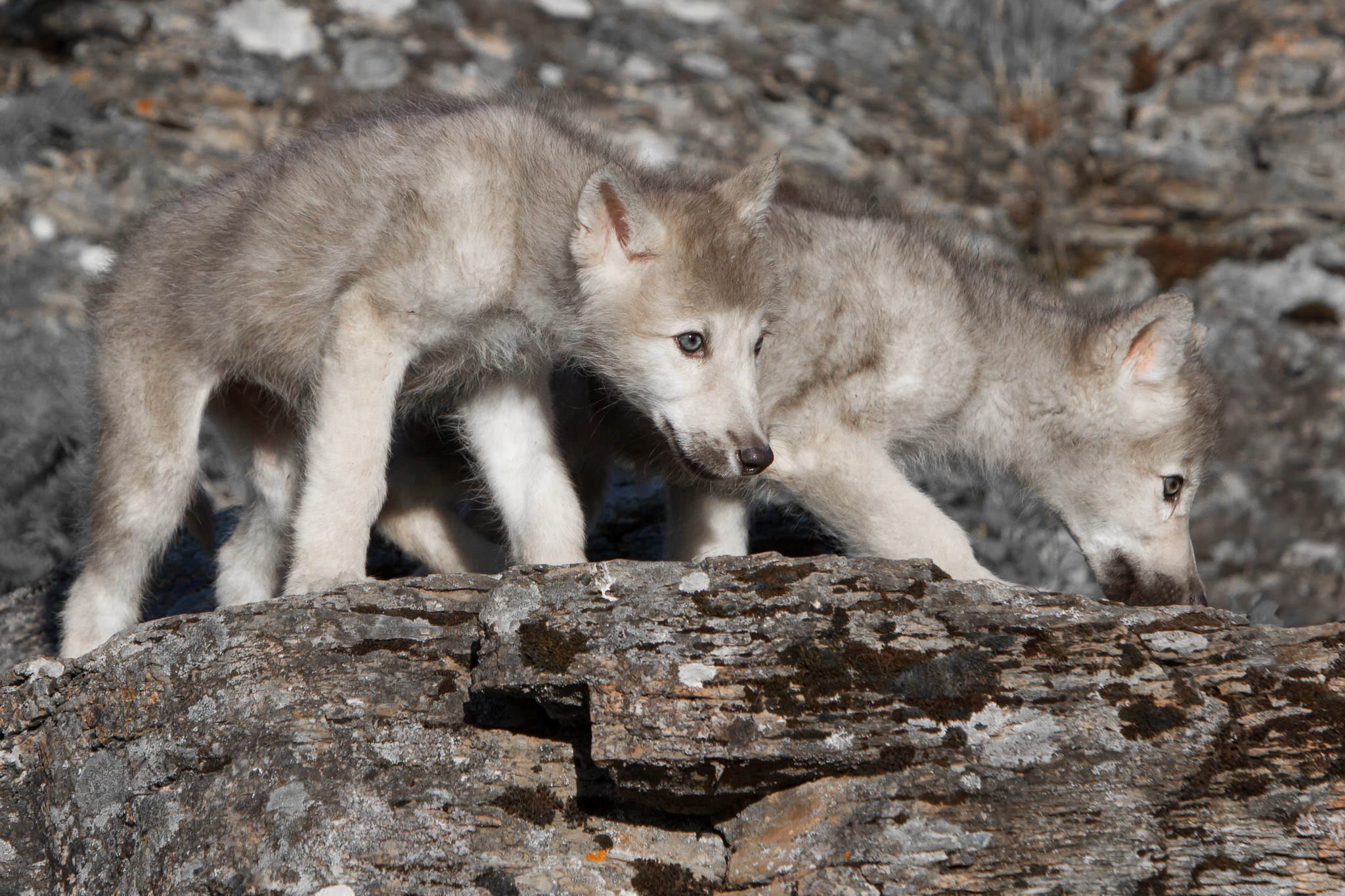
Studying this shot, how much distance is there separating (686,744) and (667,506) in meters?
2.49

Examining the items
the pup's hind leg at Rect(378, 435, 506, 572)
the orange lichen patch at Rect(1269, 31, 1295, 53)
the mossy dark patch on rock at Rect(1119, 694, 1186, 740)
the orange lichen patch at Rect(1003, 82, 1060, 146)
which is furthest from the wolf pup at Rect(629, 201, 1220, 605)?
the orange lichen patch at Rect(1269, 31, 1295, 53)

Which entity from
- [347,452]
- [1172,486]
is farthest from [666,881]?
[1172,486]

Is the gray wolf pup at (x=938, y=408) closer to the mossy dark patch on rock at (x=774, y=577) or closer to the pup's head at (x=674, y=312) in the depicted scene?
the pup's head at (x=674, y=312)

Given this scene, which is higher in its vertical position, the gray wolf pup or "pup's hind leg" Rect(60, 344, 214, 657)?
the gray wolf pup

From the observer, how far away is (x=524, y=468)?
4.54 meters

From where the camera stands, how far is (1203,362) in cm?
529

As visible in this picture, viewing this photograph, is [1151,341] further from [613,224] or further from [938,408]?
[613,224]

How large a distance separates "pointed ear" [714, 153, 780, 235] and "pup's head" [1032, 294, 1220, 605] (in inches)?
58.1

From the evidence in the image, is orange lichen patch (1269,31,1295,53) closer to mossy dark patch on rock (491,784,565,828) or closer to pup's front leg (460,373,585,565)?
pup's front leg (460,373,585,565)

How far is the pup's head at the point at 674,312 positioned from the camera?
4129mm

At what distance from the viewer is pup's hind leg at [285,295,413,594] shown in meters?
3.87

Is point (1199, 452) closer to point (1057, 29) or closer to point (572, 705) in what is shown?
point (572, 705)

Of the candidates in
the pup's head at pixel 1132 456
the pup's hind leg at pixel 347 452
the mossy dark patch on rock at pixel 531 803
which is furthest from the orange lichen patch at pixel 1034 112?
the mossy dark patch on rock at pixel 531 803

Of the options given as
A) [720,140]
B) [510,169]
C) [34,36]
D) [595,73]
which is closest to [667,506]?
[510,169]
